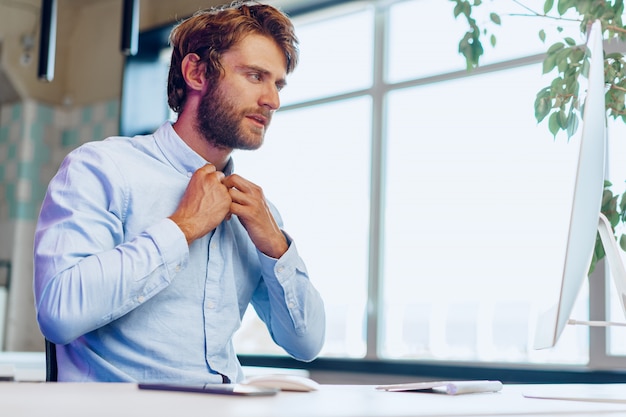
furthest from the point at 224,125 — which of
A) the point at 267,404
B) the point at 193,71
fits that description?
the point at 267,404

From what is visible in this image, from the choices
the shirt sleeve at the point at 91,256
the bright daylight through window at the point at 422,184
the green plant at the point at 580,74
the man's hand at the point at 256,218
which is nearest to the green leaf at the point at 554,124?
the green plant at the point at 580,74

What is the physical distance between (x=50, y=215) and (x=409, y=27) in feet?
12.6

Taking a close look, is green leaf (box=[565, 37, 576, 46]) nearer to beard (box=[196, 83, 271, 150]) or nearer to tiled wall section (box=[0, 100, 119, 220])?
beard (box=[196, 83, 271, 150])

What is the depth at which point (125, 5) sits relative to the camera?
2670 millimetres

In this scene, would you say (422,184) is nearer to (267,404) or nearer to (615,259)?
(615,259)

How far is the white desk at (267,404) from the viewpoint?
733 mm

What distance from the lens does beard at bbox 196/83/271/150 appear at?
1.79 meters

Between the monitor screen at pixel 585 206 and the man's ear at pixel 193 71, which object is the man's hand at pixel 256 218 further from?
the monitor screen at pixel 585 206

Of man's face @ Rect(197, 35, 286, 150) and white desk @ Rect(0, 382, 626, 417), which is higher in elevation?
man's face @ Rect(197, 35, 286, 150)

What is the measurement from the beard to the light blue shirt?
7 cm

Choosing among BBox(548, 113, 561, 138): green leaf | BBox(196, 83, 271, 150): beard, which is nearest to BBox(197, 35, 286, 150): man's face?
BBox(196, 83, 271, 150): beard

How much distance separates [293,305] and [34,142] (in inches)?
203

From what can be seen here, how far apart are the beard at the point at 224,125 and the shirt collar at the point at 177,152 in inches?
2.4

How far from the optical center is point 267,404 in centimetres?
84
